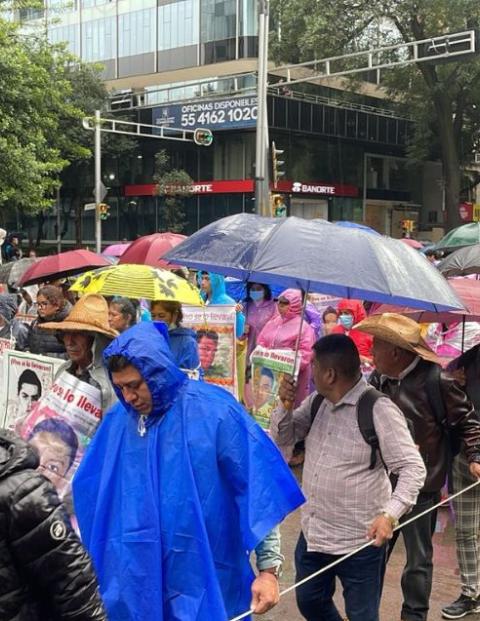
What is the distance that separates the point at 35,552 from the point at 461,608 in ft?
11.3

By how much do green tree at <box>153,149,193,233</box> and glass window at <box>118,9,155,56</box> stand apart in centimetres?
800

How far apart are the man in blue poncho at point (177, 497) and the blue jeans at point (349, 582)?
2.69 feet

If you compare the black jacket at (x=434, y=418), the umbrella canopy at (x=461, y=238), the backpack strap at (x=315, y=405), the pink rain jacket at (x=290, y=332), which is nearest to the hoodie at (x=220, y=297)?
the pink rain jacket at (x=290, y=332)

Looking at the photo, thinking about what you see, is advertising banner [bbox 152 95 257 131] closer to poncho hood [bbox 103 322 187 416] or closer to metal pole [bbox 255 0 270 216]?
metal pole [bbox 255 0 270 216]

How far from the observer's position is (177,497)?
103 inches

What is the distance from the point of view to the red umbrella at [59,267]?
28.4 feet

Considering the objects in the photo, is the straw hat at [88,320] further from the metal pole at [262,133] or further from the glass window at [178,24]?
the glass window at [178,24]

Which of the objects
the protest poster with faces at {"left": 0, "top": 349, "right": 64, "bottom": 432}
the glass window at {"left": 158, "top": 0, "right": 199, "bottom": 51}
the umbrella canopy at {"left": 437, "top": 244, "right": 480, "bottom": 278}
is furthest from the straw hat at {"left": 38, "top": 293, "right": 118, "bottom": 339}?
the glass window at {"left": 158, "top": 0, "right": 199, "bottom": 51}

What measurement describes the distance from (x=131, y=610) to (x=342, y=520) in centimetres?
118

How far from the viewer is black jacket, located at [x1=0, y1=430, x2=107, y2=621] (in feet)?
6.51

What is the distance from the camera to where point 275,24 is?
101 ft

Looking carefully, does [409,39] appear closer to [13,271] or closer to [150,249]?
[13,271]

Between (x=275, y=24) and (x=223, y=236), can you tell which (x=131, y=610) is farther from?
(x=275, y=24)

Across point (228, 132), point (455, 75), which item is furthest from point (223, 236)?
point (228, 132)
